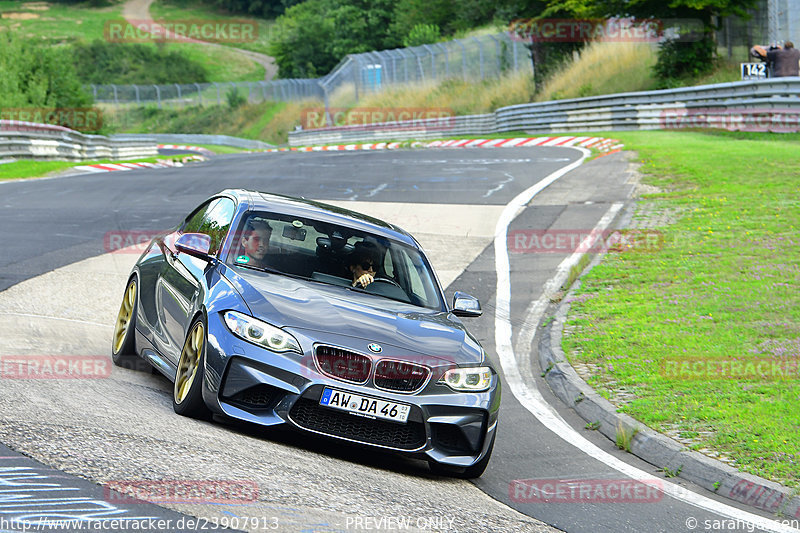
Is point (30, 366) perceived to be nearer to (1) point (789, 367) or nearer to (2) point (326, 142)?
(1) point (789, 367)

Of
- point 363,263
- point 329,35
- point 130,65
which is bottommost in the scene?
point 363,263

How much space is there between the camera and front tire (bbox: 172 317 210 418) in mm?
6449

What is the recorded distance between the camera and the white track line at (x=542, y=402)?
6.41 m

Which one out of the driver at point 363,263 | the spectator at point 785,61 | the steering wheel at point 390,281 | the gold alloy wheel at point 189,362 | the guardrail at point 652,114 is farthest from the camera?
the spectator at point 785,61

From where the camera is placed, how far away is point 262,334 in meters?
6.30

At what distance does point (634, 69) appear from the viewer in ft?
141

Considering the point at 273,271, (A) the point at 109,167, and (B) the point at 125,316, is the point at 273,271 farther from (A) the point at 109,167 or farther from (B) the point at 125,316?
(A) the point at 109,167

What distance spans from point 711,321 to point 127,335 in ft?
19.5

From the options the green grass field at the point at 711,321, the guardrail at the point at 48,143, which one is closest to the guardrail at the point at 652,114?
the green grass field at the point at 711,321

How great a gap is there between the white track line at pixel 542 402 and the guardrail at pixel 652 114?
1181 cm

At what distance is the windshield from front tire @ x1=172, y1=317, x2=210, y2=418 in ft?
Result: 2.70

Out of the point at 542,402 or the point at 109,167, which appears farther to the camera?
the point at 109,167

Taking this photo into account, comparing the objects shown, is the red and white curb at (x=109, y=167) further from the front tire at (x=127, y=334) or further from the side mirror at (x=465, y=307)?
the side mirror at (x=465, y=307)

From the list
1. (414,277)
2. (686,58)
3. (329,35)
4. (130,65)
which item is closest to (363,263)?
(414,277)
